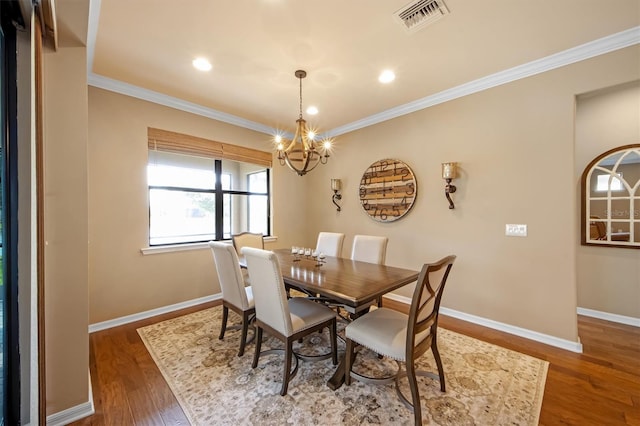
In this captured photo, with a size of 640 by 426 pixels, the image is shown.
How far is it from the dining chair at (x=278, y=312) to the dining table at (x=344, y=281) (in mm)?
173

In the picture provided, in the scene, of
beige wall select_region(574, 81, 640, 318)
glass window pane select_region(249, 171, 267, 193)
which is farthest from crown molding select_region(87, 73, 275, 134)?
beige wall select_region(574, 81, 640, 318)

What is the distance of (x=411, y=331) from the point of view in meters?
1.54

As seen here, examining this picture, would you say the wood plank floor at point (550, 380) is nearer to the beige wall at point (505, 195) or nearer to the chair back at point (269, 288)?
the beige wall at point (505, 195)

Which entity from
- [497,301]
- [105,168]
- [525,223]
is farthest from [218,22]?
[497,301]

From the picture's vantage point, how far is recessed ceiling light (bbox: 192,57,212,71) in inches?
97.3

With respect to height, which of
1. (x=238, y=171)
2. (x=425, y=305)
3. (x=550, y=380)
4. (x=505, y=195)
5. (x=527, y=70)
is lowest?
(x=550, y=380)

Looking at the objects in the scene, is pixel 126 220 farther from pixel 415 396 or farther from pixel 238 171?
pixel 415 396

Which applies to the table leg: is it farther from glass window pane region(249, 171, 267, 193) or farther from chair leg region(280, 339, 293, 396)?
glass window pane region(249, 171, 267, 193)

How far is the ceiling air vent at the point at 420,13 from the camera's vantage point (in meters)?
1.82

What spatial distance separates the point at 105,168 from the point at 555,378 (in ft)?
15.4

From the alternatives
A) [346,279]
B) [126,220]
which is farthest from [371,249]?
[126,220]

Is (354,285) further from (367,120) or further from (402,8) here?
(367,120)

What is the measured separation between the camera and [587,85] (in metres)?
2.32

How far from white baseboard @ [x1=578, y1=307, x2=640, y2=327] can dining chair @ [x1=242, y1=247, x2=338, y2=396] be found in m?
3.32
